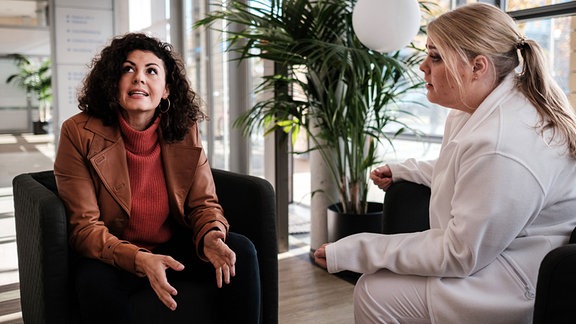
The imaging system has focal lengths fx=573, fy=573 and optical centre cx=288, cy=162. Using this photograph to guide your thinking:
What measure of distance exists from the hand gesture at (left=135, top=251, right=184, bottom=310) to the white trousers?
51cm

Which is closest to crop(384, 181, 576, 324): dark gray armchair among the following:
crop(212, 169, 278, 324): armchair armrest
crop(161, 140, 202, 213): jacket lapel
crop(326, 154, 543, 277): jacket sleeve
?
crop(326, 154, 543, 277): jacket sleeve

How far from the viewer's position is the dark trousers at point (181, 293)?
1529mm

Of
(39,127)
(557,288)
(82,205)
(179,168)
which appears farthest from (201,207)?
(39,127)

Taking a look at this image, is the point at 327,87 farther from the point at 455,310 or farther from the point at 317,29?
the point at 455,310

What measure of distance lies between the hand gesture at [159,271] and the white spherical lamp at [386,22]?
146cm

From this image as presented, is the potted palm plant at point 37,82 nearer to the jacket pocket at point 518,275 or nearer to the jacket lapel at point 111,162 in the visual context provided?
the jacket lapel at point 111,162

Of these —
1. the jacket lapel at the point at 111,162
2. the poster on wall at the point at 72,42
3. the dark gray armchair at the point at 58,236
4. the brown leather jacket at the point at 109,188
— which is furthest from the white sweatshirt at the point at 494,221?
the poster on wall at the point at 72,42

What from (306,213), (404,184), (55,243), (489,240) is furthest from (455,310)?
(306,213)

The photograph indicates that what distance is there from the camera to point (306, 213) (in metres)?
4.61

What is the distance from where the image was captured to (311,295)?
2.87 meters

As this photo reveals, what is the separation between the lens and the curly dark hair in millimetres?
1865

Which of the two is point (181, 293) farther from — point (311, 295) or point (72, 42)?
point (72, 42)

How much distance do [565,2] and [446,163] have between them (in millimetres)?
1599

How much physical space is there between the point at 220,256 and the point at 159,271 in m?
0.20
